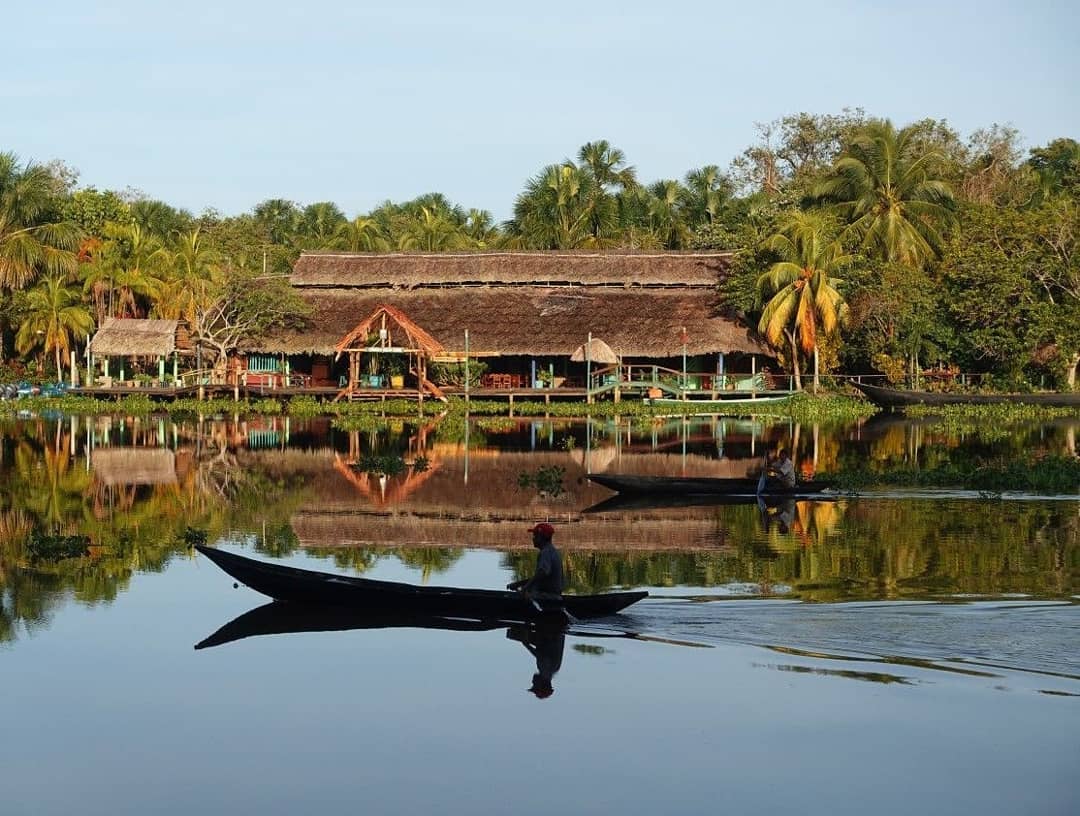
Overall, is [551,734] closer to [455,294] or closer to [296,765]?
[296,765]

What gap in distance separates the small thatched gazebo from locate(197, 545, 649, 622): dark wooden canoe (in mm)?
32362

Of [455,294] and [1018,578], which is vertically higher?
[455,294]

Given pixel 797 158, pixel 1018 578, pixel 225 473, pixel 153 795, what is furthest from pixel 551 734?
pixel 797 158

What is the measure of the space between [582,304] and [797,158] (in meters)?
19.3

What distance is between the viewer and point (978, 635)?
510 inches

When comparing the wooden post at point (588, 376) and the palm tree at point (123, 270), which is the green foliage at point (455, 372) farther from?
the palm tree at point (123, 270)

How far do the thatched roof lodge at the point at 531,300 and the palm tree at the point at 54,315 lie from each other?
23.8 feet

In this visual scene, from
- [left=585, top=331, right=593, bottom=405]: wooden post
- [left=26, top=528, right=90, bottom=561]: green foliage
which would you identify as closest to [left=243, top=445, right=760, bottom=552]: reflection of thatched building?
[left=26, top=528, right=90, bottom=561]: green foliage

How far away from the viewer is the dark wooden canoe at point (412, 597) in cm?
1328

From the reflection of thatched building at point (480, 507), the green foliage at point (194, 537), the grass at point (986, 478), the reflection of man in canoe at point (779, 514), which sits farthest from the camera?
the grass at point (986, 478)

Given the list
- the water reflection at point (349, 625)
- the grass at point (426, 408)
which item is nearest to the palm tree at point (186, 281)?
the grass at point (426, 408)

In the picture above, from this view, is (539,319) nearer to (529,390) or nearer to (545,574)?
(529,390)

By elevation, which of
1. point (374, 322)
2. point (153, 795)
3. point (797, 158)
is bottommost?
point (153, 795)

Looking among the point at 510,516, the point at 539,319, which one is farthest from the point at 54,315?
the point at 510,516
